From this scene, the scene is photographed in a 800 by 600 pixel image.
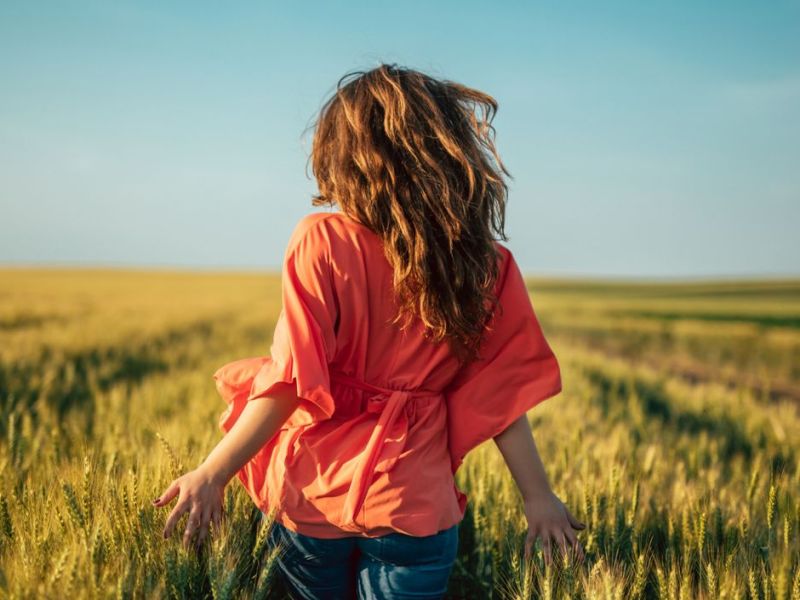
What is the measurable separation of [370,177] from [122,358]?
6.77m

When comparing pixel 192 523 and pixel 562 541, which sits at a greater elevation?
pixel 192 523

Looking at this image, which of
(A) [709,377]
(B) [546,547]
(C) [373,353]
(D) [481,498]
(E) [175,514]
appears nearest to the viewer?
(E) [175,514]

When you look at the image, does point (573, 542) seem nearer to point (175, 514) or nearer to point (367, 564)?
point (367, 564)

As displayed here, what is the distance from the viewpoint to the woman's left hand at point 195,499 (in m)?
1.40

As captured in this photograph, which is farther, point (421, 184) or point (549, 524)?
point (549, 524)

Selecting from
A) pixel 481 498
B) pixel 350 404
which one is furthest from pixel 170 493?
pixel 481 498

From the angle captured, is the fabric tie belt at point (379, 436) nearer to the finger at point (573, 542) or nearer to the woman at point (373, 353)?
the woman at point (373, 353)

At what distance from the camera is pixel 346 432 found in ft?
5.00

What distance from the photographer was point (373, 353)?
153 centimetres

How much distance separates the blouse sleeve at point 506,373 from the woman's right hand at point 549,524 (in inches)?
7.5

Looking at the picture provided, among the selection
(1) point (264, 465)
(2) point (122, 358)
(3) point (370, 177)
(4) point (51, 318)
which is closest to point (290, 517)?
(1) point (264, 465)

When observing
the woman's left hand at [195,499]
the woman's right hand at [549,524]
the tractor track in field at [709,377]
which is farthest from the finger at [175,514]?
the tractor track in field at [709,377]

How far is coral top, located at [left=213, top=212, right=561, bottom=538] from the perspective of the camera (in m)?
1.43

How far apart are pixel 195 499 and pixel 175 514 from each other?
0.05 m
